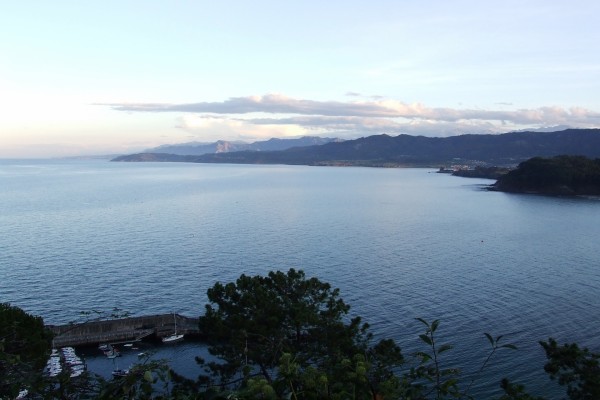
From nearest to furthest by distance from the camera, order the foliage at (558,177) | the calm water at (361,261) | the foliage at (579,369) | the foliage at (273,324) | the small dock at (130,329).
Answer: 1. the foliage at (579,369)
2. the foliage at (273,324)
3. the small dock at (130,329)
4. the calm water at (361,261)
5. the foliage at (558,177)

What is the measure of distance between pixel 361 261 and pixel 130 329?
29360 mm

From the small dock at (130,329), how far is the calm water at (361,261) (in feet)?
8.41

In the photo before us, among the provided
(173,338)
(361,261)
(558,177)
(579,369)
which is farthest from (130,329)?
(558,177)

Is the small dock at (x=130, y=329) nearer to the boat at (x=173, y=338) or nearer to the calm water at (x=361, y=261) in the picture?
the boat at (x=173, y=338)

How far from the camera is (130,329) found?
1614 inches

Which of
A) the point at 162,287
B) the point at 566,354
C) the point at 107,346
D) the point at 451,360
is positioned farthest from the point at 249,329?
the point at 162,287

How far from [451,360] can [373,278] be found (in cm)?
1897

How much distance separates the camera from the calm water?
41656 millimetres

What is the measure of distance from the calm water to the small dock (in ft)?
8.41

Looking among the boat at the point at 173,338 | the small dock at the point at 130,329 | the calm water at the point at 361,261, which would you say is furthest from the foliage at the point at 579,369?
the boat at the point at 173,338

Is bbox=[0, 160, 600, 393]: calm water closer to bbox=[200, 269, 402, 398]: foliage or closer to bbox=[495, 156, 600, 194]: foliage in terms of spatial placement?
bbox=[200, 269, 402, 398]: foliage

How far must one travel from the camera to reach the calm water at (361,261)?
4166cm

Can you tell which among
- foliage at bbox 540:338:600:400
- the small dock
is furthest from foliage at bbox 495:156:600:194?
foliage at bbox 540:338:600:400

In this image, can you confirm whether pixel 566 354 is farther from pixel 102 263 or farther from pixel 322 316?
pixel 102 263
